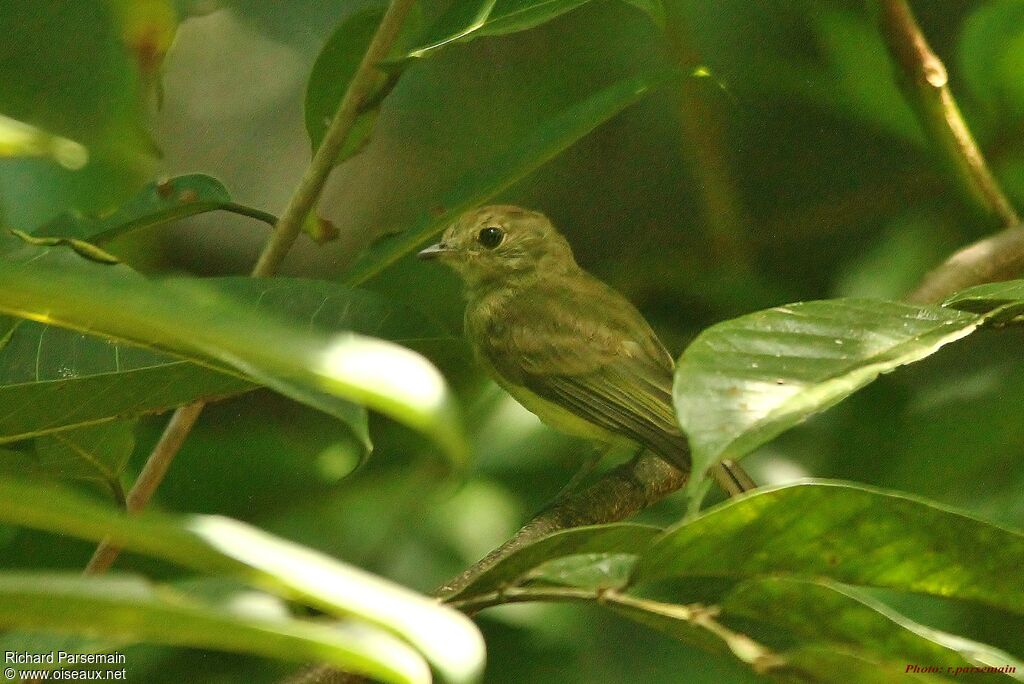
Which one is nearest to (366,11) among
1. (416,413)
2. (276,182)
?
(416,413)

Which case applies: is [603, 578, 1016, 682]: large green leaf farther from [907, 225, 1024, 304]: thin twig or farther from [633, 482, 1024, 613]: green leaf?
[907, 225, 1024, 304]: thin twig

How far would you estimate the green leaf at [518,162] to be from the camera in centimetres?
244

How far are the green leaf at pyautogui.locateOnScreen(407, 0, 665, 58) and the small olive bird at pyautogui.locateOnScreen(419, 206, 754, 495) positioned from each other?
1082 millimetres

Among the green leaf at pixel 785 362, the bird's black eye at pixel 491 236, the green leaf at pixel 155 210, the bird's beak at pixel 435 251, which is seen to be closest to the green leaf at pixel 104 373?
the green leaf at pixel 155 210

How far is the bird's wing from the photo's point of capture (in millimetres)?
2930

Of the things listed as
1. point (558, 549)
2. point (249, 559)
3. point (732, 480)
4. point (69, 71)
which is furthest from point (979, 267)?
point (249, 559)

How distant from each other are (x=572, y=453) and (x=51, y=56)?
5.63 ft

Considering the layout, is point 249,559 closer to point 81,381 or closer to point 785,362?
point 785,362

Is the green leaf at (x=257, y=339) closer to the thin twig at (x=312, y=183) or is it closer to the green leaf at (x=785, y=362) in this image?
the green leaf at (x=785, y=362)

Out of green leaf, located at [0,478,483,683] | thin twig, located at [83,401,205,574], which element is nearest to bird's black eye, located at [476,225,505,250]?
thin twig, located at [83,401,205,574]

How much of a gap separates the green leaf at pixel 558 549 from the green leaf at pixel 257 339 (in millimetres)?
466

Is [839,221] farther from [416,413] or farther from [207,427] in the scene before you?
[416,413]

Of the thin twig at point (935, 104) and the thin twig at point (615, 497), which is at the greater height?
the thin twig at point (935, 104)

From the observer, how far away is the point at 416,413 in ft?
2.78
